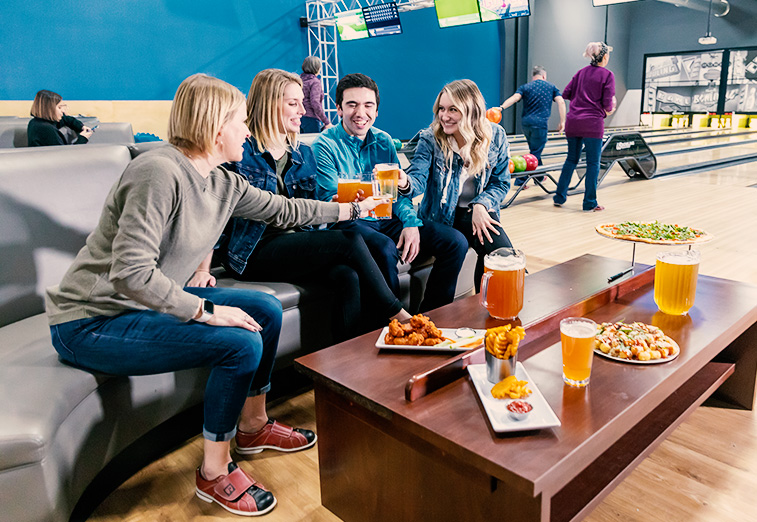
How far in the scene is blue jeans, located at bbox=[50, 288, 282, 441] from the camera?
1.28 m

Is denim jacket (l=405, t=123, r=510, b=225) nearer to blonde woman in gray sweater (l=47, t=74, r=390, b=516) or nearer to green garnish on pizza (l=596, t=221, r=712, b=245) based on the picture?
green garnish on pizza (l=596, t=221, r=712, b=245)

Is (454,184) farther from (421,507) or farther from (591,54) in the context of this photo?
(591,54)

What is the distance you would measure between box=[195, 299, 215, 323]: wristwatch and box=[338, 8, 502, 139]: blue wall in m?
9.18

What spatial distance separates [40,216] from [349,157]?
3.59 feet

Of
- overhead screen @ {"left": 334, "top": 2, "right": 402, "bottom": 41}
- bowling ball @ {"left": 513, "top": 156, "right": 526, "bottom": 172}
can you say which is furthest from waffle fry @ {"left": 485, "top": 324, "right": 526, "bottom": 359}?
overhead screen @ {"left": 334, "top": 2, "right": 402, "bottom": 41}

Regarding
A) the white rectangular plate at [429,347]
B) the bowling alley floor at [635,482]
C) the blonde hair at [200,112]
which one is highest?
the blonde hair at [200,112]

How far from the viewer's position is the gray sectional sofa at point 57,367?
1113 mm

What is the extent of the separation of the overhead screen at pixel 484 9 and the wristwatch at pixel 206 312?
24.5 ft

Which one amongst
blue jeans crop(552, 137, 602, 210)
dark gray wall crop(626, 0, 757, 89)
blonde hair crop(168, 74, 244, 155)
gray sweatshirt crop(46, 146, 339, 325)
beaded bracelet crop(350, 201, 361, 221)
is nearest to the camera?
gray sweatshirt crop(46, 146, 339, 325)

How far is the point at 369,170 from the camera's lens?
2.34 m

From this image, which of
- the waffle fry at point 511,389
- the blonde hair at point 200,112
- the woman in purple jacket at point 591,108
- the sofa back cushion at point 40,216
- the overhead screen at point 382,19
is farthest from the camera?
the overhead screen at point 382,19

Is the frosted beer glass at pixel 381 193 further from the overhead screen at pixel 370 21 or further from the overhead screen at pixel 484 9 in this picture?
the overhead screen at pixel 370 21

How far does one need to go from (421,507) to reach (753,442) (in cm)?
106

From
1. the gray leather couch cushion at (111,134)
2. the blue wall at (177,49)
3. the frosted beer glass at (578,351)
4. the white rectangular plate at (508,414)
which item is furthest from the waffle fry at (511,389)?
the blue wall at (177,49)
